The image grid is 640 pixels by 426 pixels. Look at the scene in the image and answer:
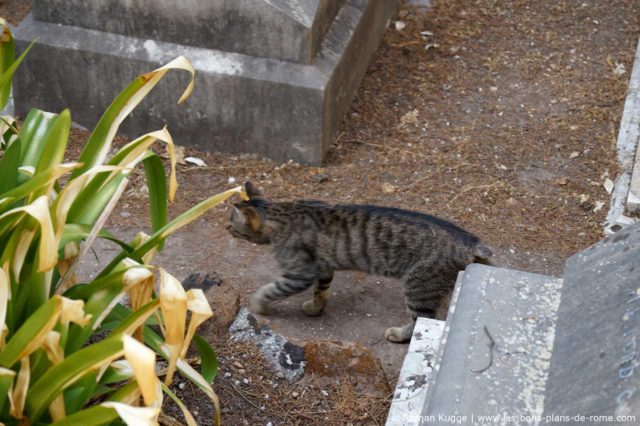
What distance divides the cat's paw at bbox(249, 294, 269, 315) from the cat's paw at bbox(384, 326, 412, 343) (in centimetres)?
70

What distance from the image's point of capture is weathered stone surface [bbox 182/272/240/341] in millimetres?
4398

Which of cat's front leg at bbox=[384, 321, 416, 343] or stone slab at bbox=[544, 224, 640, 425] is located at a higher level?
stone slab at bbox=[544, 224, 640, 425]

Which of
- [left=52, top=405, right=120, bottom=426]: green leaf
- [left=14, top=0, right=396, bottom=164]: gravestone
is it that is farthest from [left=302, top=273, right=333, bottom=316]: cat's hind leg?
[left=52, top=405, right=120, bottom=426]: green leaf

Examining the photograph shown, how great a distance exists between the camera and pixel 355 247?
16.5ft

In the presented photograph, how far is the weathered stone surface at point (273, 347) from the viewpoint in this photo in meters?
4.25

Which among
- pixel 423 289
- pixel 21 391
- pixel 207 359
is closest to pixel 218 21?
pixel 423 289

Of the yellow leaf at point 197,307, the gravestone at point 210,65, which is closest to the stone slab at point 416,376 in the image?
the yellow leaf at point 197,307

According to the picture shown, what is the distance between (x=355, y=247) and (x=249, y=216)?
0.60 metres

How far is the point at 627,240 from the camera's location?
3.08 metres

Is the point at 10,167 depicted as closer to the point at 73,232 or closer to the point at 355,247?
the point at 73,232

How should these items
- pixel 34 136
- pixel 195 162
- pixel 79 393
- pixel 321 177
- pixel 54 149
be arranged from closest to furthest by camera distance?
pixel 79 393 → pixel 54 149 → pixel 34 136 → pixel 321 177 → pixel 195 162

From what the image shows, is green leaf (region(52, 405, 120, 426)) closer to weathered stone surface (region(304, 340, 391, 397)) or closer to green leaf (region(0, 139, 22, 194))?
green leaf (region(0, 139, 22, 194))

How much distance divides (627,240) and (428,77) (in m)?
4.36

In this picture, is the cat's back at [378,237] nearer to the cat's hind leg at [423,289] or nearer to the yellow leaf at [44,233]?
the cat's hind leg at [423,289]
